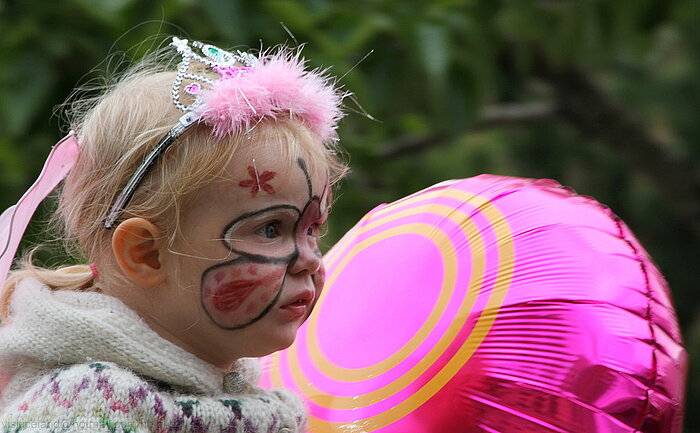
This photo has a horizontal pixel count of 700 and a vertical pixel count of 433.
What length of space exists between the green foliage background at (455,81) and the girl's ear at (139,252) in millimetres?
626

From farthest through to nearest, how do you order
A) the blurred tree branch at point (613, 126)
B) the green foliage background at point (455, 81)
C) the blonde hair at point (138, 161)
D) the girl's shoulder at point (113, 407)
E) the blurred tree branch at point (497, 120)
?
the blurred tree branch at point (613, 126), the blurred tree branch at point (497, 120), the green foliage background at point (455, 81), the blonde hair at point (138, 161), the girl's shoulder at point (113, 407)

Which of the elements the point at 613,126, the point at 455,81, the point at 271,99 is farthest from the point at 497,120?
the point at 271,99

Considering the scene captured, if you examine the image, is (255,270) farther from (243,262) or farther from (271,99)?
(271,99)

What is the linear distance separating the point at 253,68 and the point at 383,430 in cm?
56

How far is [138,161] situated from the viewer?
124 centimetres

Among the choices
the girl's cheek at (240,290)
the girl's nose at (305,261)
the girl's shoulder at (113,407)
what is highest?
the girl's nose at (305,261)

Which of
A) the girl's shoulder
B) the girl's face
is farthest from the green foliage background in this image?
the girl's shoulder

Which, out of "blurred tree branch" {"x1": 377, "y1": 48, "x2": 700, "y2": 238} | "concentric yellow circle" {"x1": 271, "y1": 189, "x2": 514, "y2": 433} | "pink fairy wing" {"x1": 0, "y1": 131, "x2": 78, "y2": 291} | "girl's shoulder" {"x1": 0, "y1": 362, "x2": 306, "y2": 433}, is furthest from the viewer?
"blurred tree branch" {"x1": 377, "y1": 48, "x2": 700, "y2": 238}

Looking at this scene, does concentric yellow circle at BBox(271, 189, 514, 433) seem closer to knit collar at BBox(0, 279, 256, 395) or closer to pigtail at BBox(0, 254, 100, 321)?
knit collar at BBox(0, 279, 256, 395)

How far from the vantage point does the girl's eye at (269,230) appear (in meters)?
1.25

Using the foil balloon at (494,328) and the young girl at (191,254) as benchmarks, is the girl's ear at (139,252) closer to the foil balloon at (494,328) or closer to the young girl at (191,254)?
the young girl at (191,254)

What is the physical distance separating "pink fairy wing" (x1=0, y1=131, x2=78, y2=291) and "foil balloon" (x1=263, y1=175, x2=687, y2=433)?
50cm

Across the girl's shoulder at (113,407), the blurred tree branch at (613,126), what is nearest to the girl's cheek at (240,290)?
the girl's shoulder at (113,407)

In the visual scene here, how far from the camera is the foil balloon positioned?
1346 mm
